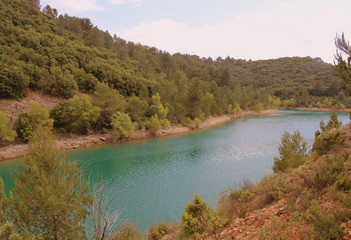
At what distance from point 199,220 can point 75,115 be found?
33.5 meters

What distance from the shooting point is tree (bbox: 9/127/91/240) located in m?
8.25

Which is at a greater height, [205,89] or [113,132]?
[205,89]

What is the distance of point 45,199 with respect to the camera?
26.5 ft

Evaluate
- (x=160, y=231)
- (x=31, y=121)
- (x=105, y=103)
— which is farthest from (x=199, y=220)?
(x=105, y=103)

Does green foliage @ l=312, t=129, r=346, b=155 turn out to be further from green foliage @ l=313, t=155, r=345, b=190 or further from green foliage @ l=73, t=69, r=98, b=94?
green foliage @ l=73, t=69, r=98, b=94

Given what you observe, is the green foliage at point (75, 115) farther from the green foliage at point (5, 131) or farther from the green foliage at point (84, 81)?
the green foliage at point (84, 81)

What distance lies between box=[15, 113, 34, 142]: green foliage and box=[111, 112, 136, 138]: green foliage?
478 inches

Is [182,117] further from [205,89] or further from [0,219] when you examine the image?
[0,219]

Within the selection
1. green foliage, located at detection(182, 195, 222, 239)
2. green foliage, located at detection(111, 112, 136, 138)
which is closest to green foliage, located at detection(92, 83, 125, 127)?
green foliage, located at detection(111, 112, 136, 138)

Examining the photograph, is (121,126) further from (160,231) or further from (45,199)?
(45,199)

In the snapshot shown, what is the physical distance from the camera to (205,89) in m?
71.4

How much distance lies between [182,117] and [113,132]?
1780 centimetres

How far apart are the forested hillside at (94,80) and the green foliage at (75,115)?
0.15 metres

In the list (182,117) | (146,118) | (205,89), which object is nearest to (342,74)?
(146,118)
